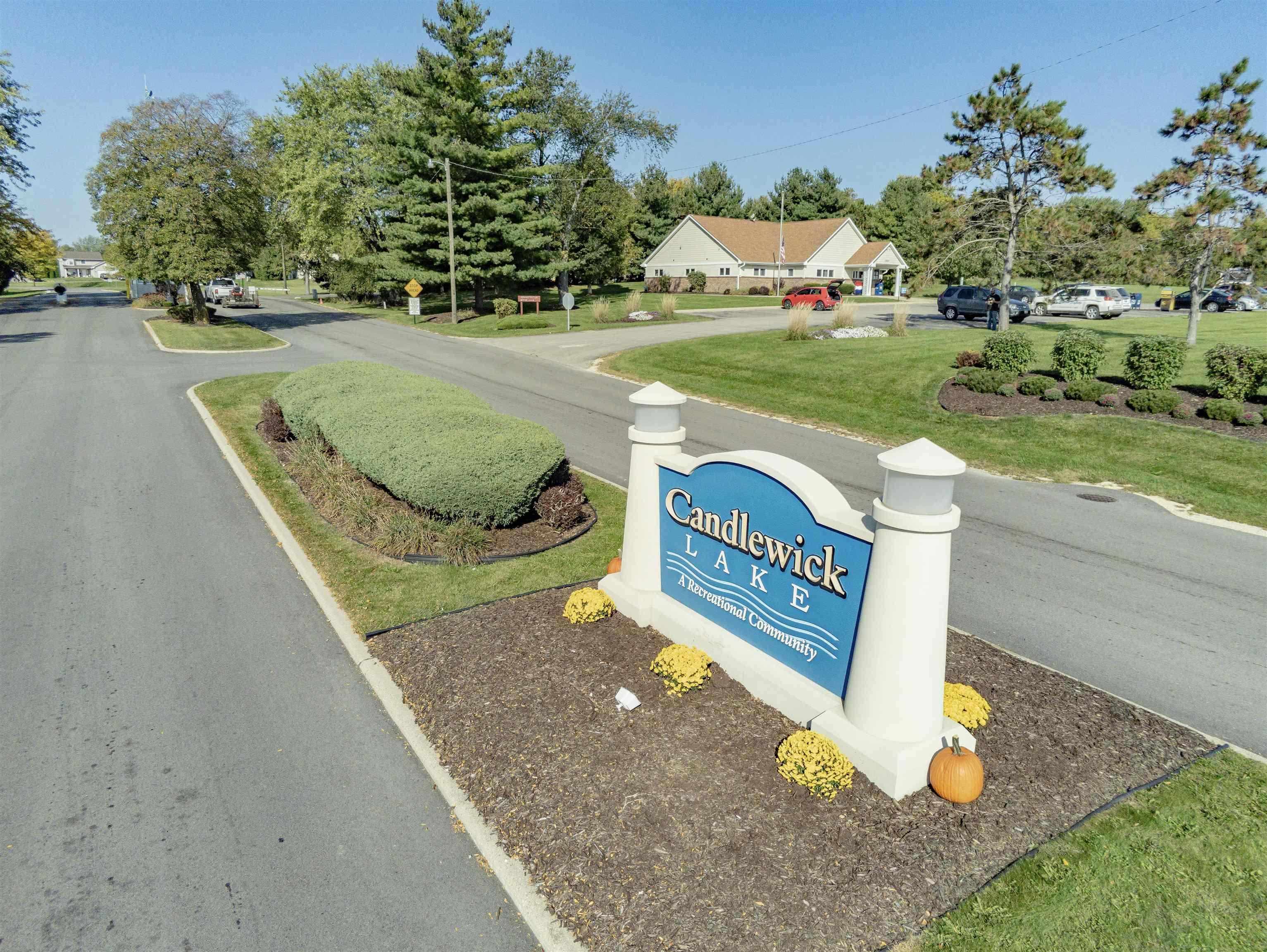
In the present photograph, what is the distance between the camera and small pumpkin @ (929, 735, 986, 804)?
15.2 ft

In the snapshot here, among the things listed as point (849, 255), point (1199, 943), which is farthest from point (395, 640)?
point (849, 255)

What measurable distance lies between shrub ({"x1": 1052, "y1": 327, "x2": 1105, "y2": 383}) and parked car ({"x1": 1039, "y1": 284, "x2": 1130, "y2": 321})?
24.8 meters

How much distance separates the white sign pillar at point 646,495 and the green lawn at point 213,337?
84.1 feet

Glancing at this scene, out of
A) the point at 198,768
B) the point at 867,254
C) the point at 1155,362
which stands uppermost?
the point at 867,254

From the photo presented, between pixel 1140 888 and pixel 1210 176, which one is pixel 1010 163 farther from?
pixel 1140 888

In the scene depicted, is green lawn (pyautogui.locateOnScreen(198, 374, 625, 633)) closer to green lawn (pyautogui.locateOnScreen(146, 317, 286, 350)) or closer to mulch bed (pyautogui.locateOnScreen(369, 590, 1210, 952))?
mulch bed (pyautogui.locateOnScreen(369, 590, 1210, 952))

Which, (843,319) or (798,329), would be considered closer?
(798,329)

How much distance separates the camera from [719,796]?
473cm

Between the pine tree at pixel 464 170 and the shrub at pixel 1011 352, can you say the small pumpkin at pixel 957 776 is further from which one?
the pine tree at pixel 464 170

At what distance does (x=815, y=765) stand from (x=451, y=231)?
119 feet

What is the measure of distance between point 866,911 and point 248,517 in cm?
965

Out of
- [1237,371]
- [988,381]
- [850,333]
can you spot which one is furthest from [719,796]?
[850,333]

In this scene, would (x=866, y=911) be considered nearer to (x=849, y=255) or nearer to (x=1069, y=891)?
(x=1069, y=891)

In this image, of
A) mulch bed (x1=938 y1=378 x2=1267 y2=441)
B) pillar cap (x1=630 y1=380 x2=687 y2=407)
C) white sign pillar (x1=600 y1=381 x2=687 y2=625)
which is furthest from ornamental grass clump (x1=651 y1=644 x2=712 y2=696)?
mulch bed (x1=938 y1=378 x2=1267 y2=441)
